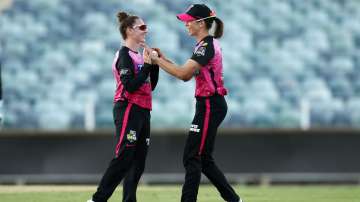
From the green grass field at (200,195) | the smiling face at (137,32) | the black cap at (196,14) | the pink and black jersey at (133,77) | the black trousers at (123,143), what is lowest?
the green grass field at (200,195)

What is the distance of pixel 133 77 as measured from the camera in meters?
7.67

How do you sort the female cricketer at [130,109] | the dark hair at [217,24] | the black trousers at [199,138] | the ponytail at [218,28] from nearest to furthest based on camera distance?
the female cricketer at [130,109], the black trousers at [199,138], the dark hair at [217,24], the ponytail at [218,28]

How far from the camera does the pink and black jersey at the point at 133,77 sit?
7660mm

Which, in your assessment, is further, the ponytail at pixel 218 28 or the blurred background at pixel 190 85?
the blurred background at pixel 190 85

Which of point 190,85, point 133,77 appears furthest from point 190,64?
Answer: point 190,85

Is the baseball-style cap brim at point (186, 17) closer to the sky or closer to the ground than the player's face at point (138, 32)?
closer to the sky

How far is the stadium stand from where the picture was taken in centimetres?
1577

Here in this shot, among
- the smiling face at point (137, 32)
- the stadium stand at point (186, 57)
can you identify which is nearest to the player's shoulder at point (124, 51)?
the smiling face at point (137, 32)

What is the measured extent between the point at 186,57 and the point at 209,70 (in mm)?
9882

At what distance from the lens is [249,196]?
10281mm

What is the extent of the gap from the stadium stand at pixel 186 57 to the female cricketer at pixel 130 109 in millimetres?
7050

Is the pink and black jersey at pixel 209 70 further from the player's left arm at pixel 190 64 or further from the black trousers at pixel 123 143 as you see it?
the black trousers at pixel 123 143

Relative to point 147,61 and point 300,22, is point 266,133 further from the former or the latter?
point 147,61

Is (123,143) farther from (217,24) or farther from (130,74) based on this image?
(217,24)
